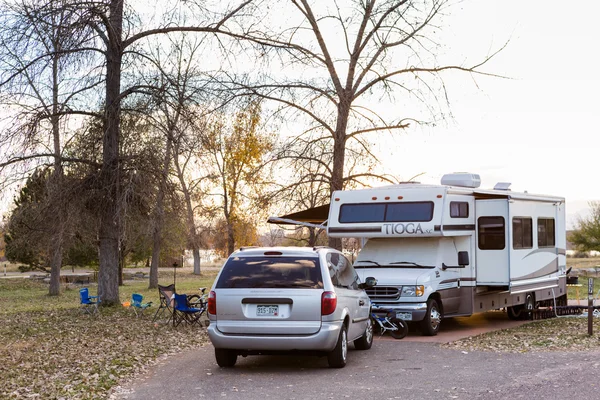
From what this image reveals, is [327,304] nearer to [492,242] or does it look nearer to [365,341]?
[365,341]

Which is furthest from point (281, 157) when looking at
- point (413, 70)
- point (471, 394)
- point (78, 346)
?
point (471, 394)

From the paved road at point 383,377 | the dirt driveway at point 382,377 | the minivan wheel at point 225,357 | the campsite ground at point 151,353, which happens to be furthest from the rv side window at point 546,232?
the minivan wheel at point 225,357

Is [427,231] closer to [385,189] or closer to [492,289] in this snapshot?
[385,189]

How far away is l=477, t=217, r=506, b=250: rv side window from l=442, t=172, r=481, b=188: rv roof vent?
2.84 ft

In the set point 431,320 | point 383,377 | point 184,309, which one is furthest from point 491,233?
point 383,377

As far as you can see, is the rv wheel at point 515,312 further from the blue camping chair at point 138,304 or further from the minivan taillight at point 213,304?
the minivan taillight at point 213,304

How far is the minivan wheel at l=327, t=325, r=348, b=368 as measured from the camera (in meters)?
11.0

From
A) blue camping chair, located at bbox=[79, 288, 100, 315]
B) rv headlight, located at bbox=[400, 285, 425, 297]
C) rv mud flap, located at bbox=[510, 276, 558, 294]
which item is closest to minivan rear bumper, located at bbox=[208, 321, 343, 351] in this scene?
rv headlight, located at bbox=[400, 285, 425, 297]

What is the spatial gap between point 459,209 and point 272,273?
6562 millimetres

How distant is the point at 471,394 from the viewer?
9086mm

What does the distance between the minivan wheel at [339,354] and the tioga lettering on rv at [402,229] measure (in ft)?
16.1

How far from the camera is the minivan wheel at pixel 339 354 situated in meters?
11.0

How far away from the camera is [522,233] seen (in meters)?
17.5

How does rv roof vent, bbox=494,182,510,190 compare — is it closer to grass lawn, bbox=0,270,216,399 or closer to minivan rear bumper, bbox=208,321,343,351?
grass lawn, bbox=0,270,216,399
